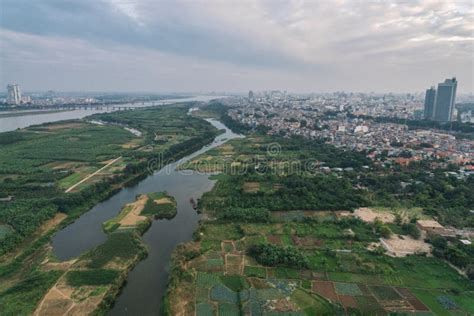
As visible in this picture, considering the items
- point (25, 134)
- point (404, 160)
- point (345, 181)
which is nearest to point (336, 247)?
point (345, 181)

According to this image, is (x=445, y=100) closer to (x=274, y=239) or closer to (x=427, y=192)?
(x=427, y=192)

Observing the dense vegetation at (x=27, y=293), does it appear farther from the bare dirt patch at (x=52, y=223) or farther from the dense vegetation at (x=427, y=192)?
the dense vegetation at (x=427, y=192)

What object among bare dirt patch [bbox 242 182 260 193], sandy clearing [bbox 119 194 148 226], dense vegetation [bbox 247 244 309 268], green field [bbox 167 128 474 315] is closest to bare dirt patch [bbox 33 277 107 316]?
green field [bbox 167 128 474 315]

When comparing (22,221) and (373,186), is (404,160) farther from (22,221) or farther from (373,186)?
(22,221)

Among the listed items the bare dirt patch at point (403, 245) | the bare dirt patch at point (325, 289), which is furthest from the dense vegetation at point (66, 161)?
the bare dirt patch at point (403, 245)

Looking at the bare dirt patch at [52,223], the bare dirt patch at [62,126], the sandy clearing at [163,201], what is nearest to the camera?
the bare dirt patch at [52,223]

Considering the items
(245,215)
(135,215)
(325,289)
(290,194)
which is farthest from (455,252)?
(135,215)
